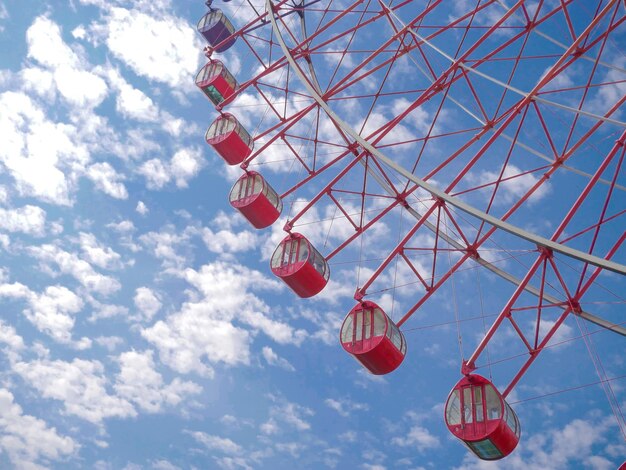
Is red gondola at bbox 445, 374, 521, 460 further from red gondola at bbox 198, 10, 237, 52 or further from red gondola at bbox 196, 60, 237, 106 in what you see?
red gondola at bbox 198, 10, 237, 52

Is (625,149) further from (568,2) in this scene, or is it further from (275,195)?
(275,195)

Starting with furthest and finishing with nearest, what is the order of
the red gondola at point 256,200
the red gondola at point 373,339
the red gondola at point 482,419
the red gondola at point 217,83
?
the red gondola at point 217,83 < the red gondola at point 256,200 < the red gondola at point 373,339 < the red gondola at point 482,419

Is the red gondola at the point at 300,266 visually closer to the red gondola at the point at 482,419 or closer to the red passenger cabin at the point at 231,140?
the red passenger cabin at the point at 231,140

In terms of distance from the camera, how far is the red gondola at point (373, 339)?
14500mm

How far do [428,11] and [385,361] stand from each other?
8.10m

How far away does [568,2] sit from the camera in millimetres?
14445

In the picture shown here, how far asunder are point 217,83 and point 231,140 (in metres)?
3.05

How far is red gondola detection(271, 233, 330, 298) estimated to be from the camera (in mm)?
16844

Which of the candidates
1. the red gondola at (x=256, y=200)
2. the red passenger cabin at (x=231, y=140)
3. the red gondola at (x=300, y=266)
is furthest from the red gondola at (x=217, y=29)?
the red gondola at (x=300, y=266)

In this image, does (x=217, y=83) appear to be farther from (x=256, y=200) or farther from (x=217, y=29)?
(x=256, y=200)

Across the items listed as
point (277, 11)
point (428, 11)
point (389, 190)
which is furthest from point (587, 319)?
point (277, 11)

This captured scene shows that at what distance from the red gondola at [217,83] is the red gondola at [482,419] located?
13324 mm

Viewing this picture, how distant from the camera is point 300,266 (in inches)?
662

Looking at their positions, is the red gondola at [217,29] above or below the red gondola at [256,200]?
above
